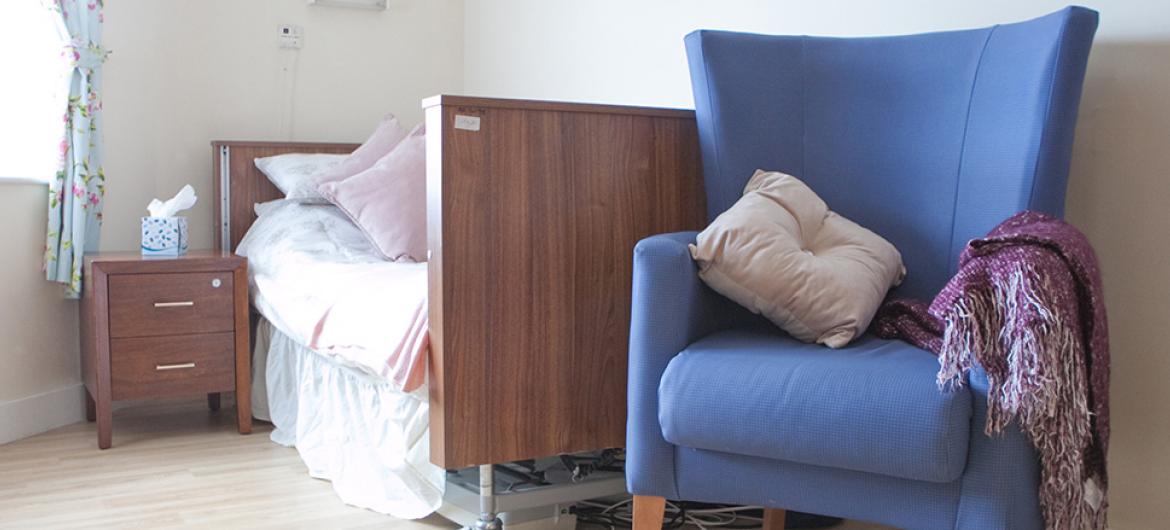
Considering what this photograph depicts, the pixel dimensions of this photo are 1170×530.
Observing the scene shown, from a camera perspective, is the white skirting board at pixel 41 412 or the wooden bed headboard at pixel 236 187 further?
the wooden bed headboard at pixel 236 187

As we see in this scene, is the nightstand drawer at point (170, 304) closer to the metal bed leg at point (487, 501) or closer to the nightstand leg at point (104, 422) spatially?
the nightstand leg at point (104, 422)

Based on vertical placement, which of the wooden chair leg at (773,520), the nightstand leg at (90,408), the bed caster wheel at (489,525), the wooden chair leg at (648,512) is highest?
the wooden chair leg at (648,512)

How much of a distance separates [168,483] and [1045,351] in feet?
6.84

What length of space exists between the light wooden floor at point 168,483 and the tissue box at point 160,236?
536mm

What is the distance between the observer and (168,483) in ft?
8.64

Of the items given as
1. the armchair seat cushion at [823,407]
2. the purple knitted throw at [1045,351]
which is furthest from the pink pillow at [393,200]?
the purple knitted throw at [1045,351]

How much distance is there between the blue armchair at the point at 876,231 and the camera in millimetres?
Result: 1482

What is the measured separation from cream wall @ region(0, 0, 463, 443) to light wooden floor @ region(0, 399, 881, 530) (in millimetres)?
287

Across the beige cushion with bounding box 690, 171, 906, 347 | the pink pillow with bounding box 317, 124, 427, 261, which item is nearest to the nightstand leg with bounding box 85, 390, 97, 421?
the pink pillow with bounding box 317, 124, 427, 261

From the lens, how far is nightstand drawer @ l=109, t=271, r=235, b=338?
9.82 feet

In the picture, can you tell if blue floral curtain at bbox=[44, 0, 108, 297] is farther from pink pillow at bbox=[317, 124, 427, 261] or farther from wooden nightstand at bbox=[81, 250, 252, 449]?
pink pillow at bbox=[317, 124, 427, 261]

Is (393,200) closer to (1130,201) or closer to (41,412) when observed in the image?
(41,412)

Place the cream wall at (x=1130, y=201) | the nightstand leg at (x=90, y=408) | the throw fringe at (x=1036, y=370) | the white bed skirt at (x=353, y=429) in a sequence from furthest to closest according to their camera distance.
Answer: the nightstand leg at (x=90, y=408) → the white bed skirt at (x=353, y=429) → the cream wall at (x=1130, y=201) → the throw fringe at (x=1036, y=370)

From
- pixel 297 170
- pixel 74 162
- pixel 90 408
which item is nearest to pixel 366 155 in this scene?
pixel 297 170
